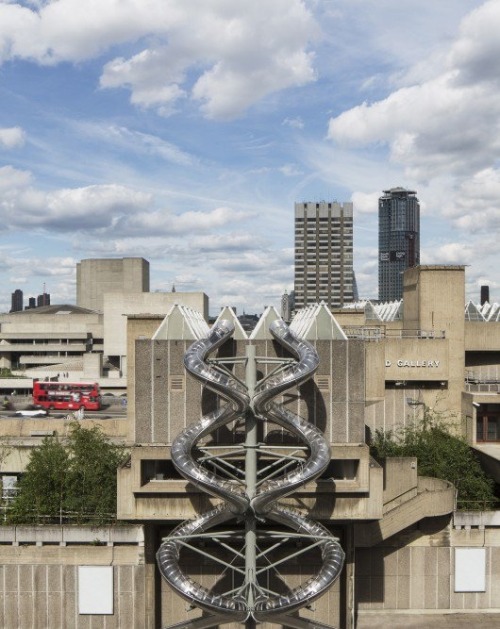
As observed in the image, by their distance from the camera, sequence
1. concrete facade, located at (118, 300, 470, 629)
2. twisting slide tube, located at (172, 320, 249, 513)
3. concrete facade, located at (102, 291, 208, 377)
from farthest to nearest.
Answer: concrete facade, located at (102, 291, 208, 377)
concrete facade, located at (118, 300, 470, 629)
twisting slide tube, located at (172, 320, 249, 513)

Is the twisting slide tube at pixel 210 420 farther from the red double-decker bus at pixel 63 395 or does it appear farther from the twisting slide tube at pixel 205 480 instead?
the red double-decker bus at pixel 63 395

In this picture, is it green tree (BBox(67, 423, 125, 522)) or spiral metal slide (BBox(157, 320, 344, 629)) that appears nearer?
spiral metal slide (BBox(157, 320, 344, 629))

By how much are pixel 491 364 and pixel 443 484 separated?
19.2 metres

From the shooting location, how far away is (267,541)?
3017cm

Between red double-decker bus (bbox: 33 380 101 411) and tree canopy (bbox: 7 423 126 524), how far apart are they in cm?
3569

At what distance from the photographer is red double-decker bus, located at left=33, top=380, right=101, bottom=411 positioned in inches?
2805

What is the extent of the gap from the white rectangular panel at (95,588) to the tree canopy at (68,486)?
2393 mm

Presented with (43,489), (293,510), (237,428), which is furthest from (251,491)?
(43,489)

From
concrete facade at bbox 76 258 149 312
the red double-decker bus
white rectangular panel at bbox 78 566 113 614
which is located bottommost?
white rectangular panel at bbox 78 566 113 614

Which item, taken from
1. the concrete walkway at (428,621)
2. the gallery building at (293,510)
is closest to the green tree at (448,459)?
the gallery building at (293,510)

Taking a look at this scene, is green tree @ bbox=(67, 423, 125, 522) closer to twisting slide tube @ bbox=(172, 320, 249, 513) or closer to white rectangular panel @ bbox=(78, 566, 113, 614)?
white rectangular panel @ bbox=(78, 566, 113, 614)

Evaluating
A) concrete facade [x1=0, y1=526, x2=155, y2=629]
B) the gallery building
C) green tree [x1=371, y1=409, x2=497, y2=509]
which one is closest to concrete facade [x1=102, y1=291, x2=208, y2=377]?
green tree [x1=371, y1=409, x2=497, y2=509]

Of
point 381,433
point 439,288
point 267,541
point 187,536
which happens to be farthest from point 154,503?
point 439,288

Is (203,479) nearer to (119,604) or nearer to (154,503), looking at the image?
(154,503)
